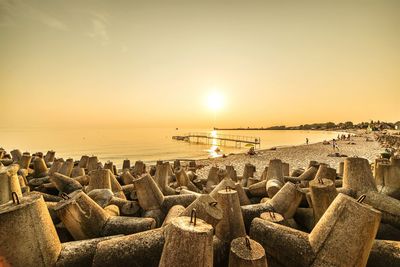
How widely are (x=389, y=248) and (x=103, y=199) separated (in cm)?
409

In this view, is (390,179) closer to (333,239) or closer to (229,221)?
(333,239)

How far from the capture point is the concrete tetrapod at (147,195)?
377cm

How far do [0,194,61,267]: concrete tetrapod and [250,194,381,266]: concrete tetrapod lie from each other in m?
2.17

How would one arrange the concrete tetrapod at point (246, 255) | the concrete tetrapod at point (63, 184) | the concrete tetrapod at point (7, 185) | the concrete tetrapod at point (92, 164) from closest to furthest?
the concrete tetrapod at point (246, 255)
the concrete tetrapod at point (7, 185)
the concrete tetrapod at point (63, 184)
the concrete tetrapod at point (92, 164)

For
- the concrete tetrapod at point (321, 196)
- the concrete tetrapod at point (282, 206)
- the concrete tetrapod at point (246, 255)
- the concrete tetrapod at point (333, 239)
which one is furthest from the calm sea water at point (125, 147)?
the concrete tetrapod at point (246, 255)

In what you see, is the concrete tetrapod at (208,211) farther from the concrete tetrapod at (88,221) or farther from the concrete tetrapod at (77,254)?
the concrete tetrapod at (77,254)

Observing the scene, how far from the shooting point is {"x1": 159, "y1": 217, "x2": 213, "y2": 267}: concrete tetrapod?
5.19 feet

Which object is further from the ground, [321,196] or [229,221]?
[321,196]

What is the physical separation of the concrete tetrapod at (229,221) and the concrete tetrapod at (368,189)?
7.37ft

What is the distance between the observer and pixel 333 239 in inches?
82.4

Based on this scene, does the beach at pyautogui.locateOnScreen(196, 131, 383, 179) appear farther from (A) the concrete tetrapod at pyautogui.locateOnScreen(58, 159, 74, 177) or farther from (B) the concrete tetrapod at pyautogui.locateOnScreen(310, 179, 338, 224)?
(B) the concrete tetrapod at pyautogui.locateOnScreen(310, 179, 338, 224)

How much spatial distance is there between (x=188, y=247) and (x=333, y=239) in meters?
1.51

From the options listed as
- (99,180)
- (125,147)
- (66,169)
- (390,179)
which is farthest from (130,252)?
(125,147)

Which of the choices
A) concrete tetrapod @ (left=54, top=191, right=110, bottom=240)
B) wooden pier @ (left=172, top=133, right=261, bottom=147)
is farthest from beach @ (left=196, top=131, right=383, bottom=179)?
wooden pier @ (left=172, top=133, right=261, bottom=147)
